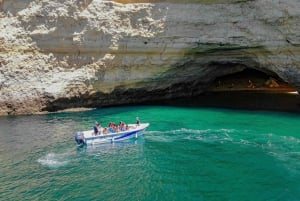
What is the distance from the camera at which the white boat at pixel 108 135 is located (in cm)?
2414

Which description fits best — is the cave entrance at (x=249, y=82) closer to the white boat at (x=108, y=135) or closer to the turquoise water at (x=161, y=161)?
the turquoise water at (x=161, y=161)

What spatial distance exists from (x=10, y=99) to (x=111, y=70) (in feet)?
30.3

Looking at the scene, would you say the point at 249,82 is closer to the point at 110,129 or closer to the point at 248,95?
the point at 248,95

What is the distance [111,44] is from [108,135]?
509 inches

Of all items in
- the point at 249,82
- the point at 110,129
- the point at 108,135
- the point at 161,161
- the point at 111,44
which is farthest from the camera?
the point at 249,82

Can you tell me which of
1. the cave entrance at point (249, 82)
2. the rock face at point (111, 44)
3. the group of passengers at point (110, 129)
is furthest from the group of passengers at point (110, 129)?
the cave entrance at point (249, 82)

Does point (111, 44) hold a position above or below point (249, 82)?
above

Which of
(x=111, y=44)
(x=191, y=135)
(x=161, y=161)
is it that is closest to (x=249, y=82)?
(x=111, y=44)

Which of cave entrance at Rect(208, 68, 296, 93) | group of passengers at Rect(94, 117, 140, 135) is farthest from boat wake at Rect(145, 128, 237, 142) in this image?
cave entrance at Rect(208, 68, 296, 93)

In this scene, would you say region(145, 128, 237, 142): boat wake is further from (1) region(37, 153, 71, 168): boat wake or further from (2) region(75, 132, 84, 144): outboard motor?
(1) region(37, 153, 71, 168): boat wake

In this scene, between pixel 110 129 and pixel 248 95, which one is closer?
pixel 110 129

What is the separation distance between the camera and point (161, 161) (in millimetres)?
20938

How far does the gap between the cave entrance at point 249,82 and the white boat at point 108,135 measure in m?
24.4

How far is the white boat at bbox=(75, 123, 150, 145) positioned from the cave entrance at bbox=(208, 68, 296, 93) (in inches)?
961
